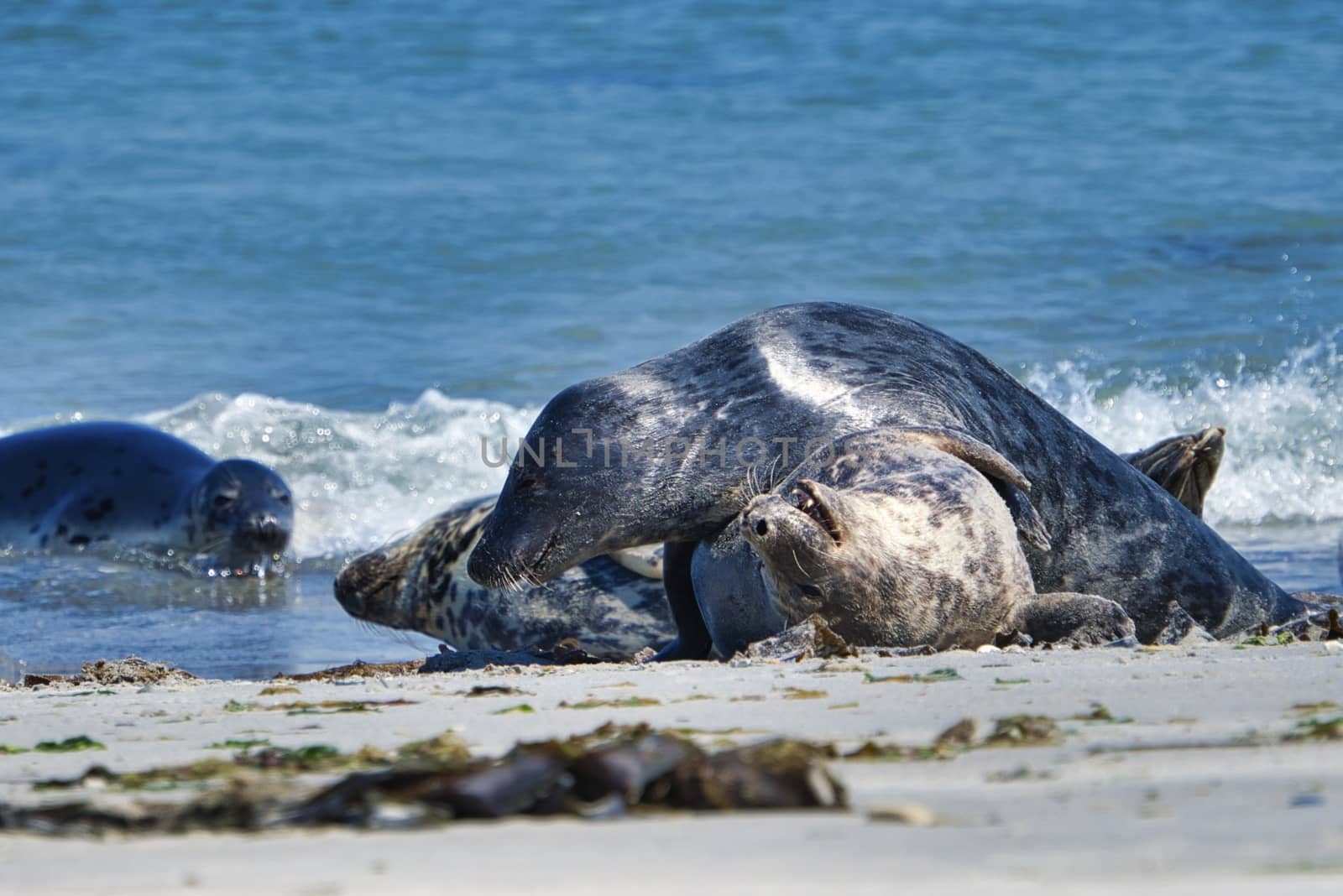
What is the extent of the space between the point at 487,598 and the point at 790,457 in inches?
72.3

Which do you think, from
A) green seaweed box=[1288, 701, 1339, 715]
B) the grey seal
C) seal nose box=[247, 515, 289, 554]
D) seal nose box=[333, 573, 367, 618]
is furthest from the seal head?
green seaweed box=[1288, 701, 1339, 715]

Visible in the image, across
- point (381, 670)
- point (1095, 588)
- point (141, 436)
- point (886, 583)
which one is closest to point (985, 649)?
point (886, 583)

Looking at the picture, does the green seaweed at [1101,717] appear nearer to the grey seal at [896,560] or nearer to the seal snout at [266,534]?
the grey seal at [896,560]

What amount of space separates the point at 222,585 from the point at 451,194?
371 inches

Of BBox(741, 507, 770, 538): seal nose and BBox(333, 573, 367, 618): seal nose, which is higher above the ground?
BBox(741, 507, 770, 538): seal nose

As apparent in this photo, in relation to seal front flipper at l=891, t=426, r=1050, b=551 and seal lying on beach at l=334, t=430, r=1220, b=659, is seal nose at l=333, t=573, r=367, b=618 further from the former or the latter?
seal front flipper at l=891, t=426, r=1050, b=551

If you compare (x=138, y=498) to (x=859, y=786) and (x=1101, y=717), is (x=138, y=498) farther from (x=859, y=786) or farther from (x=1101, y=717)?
(x=859, y=786)

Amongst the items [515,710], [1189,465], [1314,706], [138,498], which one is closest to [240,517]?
[138,498]

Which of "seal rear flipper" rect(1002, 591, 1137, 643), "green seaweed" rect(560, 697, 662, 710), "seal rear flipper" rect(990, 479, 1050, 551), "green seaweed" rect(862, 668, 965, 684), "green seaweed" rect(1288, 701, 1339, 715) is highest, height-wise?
"seal rear flipper" rect(990, 479, 1050, 551)

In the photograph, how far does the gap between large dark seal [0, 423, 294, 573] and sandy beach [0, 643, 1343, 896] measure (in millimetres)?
5916

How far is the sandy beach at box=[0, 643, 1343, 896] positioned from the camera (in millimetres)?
1795

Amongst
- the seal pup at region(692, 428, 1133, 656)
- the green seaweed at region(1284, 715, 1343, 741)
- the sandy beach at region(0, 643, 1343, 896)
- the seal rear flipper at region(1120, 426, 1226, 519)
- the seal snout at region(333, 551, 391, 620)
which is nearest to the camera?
the sandy beach at region(0, 643, 1343, 896)

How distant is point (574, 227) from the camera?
663 inches

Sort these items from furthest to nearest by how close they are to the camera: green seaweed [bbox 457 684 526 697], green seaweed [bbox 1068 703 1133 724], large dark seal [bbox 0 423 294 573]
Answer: large dark seal [bbox 0 423 294 573] → green seaweed [bbox 457 684 526 697] → green seaweed [bbox 1068 703 1133 724]
